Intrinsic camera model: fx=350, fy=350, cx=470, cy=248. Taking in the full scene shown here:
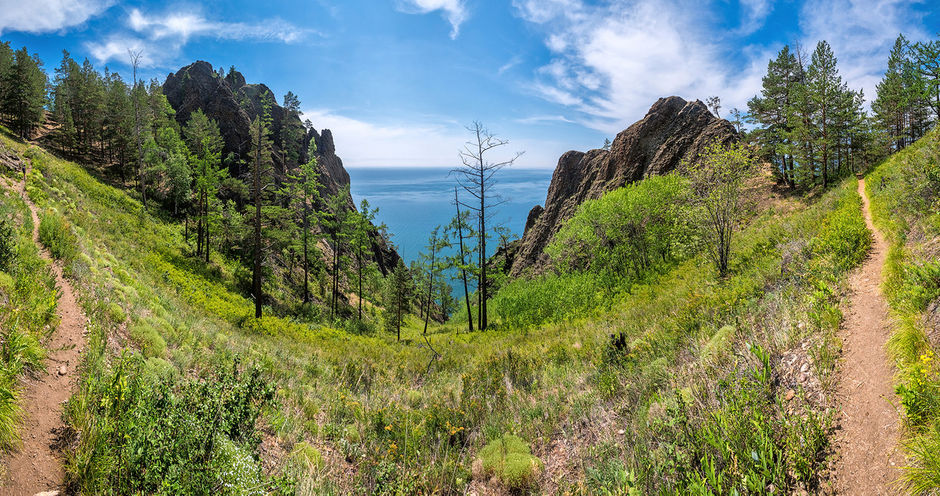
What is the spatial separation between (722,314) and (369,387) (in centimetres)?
900

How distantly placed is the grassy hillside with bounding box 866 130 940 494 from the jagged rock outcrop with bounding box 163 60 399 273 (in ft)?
161

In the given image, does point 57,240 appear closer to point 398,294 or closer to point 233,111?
point 398,294

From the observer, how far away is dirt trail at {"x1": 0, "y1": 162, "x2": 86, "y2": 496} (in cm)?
307

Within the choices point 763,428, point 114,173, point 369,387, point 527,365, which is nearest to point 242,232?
point 114,173

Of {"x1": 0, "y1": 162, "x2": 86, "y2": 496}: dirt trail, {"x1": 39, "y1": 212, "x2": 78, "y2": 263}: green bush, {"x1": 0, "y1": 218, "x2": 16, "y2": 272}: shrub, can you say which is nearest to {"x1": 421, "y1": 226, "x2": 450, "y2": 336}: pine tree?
{"x1": 39, "y1": 212, "x2": 78, "y2": 263}: green bush

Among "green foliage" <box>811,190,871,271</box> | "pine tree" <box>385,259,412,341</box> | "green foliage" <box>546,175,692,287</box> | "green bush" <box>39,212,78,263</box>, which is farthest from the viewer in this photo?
"pine tree" <box>385,259,412,341</box>

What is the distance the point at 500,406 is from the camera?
24.8 feet

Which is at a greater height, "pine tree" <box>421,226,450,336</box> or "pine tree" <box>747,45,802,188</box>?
"pine tree" <box>747,45,802,188</box>

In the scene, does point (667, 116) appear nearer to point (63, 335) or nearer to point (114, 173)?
point (63, 335)

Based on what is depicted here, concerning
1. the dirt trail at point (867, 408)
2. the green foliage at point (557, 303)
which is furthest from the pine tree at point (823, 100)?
the dirt trail at point (867, 408)

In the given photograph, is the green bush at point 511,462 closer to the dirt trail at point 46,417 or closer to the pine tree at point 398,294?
the dirt trail at point 46,417

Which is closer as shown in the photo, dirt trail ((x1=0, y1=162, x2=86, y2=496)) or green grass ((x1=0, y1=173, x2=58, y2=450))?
dirt trail ((x1=0, y1=162, x2=86, y2=496))

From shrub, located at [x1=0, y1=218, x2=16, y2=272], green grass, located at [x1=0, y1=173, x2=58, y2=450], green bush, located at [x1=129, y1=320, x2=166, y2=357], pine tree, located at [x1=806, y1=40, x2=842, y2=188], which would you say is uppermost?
pine tree, located at [x1=806, y1=40, x2=842, y2=188]

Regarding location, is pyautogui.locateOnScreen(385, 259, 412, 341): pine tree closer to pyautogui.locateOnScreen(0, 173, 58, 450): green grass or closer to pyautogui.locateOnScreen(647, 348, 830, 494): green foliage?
pyautogui.locateOnScreen(0, 173, 58, 450): green grass
